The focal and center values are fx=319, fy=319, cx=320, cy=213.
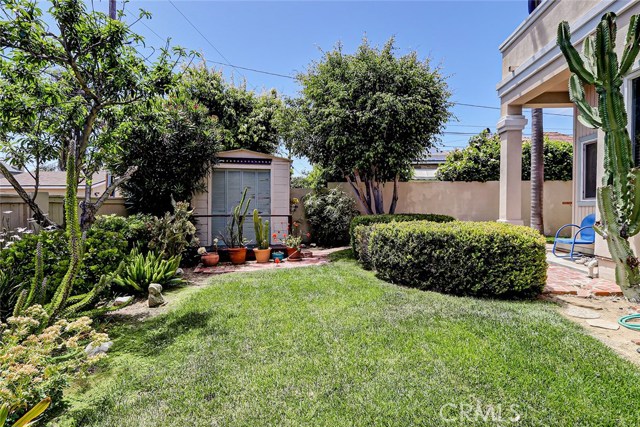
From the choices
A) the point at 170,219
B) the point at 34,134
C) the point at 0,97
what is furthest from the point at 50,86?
the point at 170,219

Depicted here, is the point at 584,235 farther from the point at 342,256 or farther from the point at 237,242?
the point at 237,242

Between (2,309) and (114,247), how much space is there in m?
1.40

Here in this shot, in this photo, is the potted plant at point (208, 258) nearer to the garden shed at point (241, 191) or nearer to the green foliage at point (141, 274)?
the garden shed at point (241, 191)

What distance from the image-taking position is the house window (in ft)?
22.7

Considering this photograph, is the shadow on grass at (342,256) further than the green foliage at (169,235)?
Yes

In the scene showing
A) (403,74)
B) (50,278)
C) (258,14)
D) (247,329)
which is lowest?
(247,329)

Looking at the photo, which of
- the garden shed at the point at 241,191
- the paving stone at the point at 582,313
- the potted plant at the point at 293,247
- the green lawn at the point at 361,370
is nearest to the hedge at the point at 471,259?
A: the green lawn at the point at 361,370

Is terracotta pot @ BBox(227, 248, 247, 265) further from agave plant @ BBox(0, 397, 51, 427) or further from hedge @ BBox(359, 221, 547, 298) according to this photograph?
agave plant @ BBox(0, 397, 51, 427)

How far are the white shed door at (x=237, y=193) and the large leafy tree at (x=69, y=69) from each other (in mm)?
4649

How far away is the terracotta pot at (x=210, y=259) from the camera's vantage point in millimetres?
7660

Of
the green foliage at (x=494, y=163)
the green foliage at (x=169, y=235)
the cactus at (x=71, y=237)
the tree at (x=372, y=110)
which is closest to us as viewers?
the cactus at (x=71, y=237)

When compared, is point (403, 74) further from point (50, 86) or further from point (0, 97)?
point (0, 97)

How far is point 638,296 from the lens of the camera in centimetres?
352

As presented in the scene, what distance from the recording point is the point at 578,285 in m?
4.84
